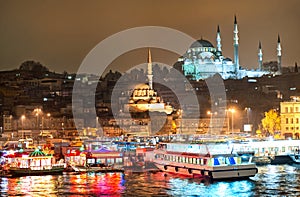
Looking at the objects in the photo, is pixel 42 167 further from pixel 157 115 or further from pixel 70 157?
pixel 157 115

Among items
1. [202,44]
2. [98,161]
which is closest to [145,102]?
[202,44]

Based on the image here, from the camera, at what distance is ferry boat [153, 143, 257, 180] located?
2195 centimetres

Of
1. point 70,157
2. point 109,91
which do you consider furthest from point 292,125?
point 109,91

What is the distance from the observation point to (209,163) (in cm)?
2220

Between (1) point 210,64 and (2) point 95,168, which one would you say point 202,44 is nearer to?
(1) point 210,64

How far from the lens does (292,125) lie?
38.8m

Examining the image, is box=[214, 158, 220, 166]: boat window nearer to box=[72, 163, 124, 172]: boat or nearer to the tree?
box=[72, 163, 124, 172]: boat

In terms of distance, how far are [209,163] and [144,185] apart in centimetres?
283

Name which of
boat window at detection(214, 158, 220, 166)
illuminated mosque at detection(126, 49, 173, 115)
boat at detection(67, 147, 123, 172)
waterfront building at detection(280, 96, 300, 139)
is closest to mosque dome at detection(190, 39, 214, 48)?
illuminated mosque at detection(126, 49, 173, 115)

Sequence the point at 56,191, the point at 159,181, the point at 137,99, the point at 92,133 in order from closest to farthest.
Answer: the point at 56,191, the point at 159,181, the point at 92,133, the point at 137,99

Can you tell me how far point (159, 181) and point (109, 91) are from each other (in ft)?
181

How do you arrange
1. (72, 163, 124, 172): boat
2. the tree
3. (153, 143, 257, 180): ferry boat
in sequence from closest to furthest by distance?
(153, 143, 257, 180): ferry boat, (72, 163, 124, 172): boat, the tree

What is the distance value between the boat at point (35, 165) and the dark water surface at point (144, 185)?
827 millimetres

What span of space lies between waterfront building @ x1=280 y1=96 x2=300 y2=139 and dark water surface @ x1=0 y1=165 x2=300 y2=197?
48.1 ft
